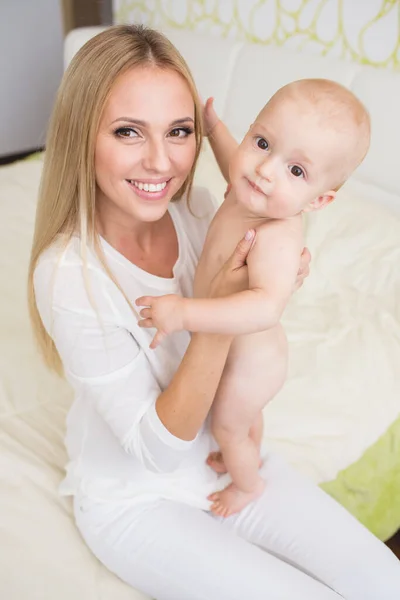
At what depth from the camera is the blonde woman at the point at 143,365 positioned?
93 cm

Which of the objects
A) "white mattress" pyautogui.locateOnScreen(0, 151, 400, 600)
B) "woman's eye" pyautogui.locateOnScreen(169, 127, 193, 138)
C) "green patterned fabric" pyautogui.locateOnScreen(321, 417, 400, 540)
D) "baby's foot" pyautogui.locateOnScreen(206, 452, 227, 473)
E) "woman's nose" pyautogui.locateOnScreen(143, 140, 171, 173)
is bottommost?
"green patterned fabric" pyautogui.locateOnScreen(321, 417, 400, 540)

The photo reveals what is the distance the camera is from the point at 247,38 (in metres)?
2.40

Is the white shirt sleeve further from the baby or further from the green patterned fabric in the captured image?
the green patterned fabric

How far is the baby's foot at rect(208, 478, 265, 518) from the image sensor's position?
3.62 ft

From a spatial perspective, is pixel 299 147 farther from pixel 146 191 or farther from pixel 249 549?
pixel 249 549

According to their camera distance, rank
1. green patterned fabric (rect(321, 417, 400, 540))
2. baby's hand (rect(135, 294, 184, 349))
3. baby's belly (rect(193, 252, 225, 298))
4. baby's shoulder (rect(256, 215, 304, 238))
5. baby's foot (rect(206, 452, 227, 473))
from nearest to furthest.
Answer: baby's hand (rect(135, 294, 184, 349)) < baby's shoulder (rect(256, 215, 304, 238)) < baby's belly (rect(193, 252, 225, 298)) < baby's foot (rect(206, 452, 227, 473)) < green patterned fabric (rect(321, 417, 400, 540))

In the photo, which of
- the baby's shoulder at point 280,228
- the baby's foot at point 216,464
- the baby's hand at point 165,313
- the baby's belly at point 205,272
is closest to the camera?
the baby's hand at point 165,313

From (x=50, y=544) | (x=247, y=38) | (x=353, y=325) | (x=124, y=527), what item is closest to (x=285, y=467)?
(x=124, y=527)

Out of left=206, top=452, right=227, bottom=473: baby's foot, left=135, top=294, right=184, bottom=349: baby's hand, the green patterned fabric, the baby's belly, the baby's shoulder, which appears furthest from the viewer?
the green patterned fabric

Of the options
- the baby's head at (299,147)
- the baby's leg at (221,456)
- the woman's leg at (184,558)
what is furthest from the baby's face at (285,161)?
the woman's leg at (184,558)

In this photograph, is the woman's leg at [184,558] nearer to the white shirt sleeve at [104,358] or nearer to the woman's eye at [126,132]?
the white shirt sleeve at [104,358]

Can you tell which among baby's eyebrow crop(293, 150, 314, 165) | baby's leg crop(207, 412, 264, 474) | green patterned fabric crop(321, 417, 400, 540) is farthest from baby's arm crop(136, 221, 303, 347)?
green patterned fabric crop(321, 417, 400, 540)

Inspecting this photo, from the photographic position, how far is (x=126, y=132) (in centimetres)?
94

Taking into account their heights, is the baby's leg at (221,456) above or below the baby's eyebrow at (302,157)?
below
